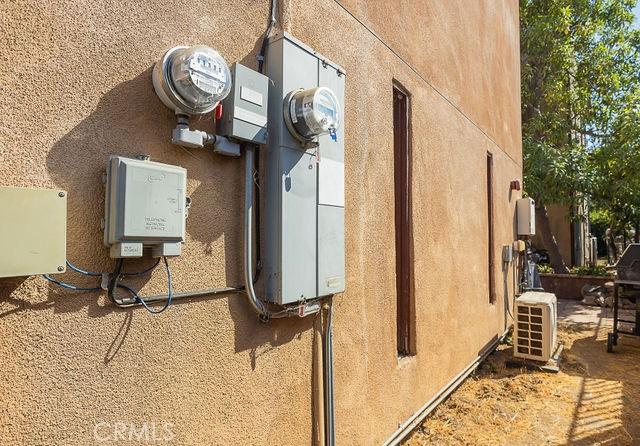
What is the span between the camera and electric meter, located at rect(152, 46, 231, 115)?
1.60m

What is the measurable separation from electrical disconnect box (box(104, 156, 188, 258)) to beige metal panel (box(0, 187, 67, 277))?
167 millimetres

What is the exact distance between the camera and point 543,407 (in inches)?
172

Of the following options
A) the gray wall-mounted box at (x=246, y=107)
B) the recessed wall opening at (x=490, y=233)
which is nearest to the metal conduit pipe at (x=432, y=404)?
the recessed wall opening at (x=490, y=233)

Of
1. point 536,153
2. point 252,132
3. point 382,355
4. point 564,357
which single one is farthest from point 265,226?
point 536,153

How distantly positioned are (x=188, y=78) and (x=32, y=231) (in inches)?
30.7

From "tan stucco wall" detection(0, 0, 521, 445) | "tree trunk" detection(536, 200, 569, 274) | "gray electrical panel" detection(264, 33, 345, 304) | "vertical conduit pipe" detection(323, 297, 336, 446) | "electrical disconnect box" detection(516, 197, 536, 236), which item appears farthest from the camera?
"tree trunk" detection(536, 200, 569, 274)

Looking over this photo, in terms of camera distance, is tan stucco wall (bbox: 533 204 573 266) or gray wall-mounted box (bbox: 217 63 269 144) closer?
gray wall-mounted box (bbox: 217 63 269 144)

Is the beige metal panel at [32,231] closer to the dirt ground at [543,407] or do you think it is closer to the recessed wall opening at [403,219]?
the recessed wall opening at [403,219]

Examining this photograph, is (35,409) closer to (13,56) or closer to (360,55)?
(13,56)

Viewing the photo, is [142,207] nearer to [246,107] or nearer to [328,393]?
[246,107]

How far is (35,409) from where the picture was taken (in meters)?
1.32

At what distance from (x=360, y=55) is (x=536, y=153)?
33.5 ft

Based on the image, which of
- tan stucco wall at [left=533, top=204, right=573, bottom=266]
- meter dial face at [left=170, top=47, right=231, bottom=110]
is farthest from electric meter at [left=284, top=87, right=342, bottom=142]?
tan stucco wall at [left=533, top=204, right=573, bottom=266]

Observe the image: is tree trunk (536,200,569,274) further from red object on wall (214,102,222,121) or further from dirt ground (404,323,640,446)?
red object on wall (214,102,222,121)
